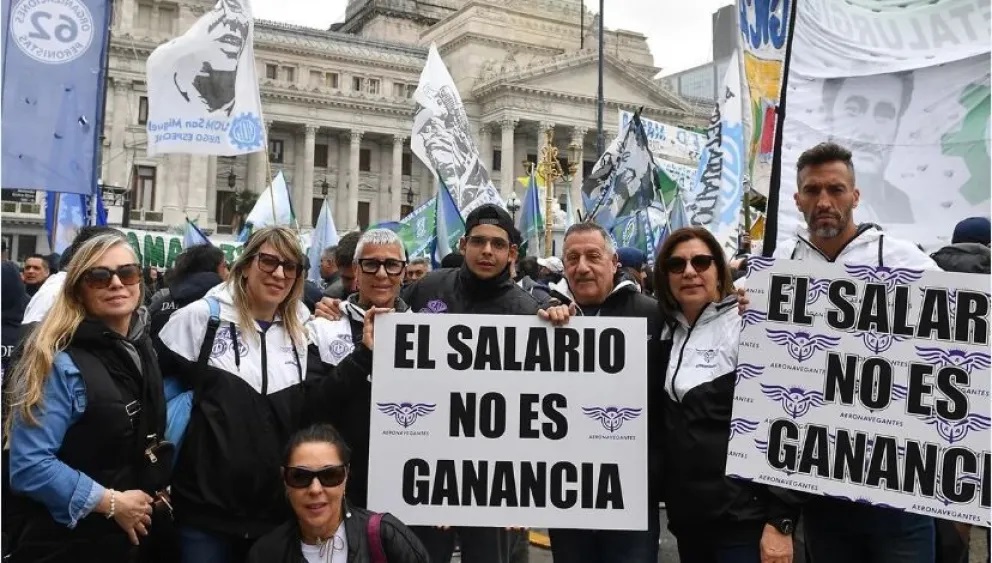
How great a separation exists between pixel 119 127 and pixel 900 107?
4627cm

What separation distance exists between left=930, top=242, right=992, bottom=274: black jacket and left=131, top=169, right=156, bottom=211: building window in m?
46.2

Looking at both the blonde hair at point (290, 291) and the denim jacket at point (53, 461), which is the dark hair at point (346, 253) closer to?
the blonde hair at point (290, 291)

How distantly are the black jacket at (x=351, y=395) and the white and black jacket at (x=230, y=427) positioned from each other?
4.4 inches

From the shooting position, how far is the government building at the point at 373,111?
44.9 m

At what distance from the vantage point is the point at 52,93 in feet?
22.7

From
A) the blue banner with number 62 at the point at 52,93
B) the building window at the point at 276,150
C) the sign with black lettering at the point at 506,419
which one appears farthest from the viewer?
the building window at the point at 276,150

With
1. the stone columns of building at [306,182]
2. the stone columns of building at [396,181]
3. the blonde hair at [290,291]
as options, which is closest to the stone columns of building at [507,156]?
the stone columns of building at [396,181]

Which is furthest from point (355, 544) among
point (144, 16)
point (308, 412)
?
point (144, 16)

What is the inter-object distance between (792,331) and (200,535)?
242cm

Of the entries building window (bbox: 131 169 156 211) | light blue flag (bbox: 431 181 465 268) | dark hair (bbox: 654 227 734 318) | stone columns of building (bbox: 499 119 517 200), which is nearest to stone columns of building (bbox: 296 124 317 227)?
building window (bbox: 131 169 156 211)

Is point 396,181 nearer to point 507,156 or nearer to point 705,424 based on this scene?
point 507,156

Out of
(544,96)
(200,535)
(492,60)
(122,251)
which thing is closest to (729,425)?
(200,535)

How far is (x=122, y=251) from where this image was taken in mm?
2971

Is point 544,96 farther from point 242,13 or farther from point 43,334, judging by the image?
point 43,334
